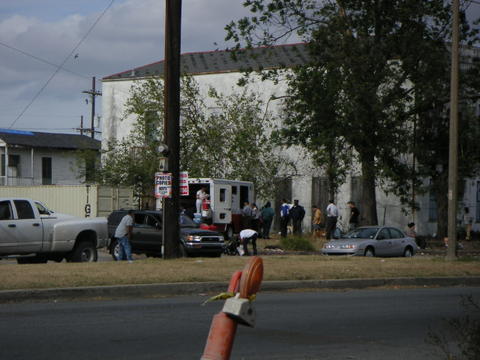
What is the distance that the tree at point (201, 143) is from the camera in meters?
42.8

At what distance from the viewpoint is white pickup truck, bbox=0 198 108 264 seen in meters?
20.1

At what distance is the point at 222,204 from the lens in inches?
1423

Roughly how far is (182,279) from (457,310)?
5087 mm

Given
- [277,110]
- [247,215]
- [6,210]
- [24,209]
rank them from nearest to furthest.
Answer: [6,210] → [24,209] → [247,215] → [277,110]

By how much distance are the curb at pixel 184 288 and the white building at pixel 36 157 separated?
1582 inches

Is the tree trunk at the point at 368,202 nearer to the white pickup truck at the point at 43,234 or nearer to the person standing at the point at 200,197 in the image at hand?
the person standing at the point at 200,197

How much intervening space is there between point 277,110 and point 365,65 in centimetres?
1452

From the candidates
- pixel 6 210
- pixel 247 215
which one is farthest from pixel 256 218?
pixel 6 210

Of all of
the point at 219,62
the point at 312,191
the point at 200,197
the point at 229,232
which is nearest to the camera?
the point at 200,197

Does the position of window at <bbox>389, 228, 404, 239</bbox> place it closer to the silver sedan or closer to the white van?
the silver sedan

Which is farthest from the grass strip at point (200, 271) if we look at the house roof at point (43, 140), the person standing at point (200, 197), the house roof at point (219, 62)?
the house roof at point (43, 140)

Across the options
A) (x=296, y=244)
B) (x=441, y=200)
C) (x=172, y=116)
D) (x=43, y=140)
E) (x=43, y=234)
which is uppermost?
(x=43, y=140)

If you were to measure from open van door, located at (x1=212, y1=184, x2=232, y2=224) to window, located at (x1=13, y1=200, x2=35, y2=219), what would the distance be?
15.4 metres

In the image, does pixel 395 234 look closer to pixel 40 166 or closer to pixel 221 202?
pixel 221 202
